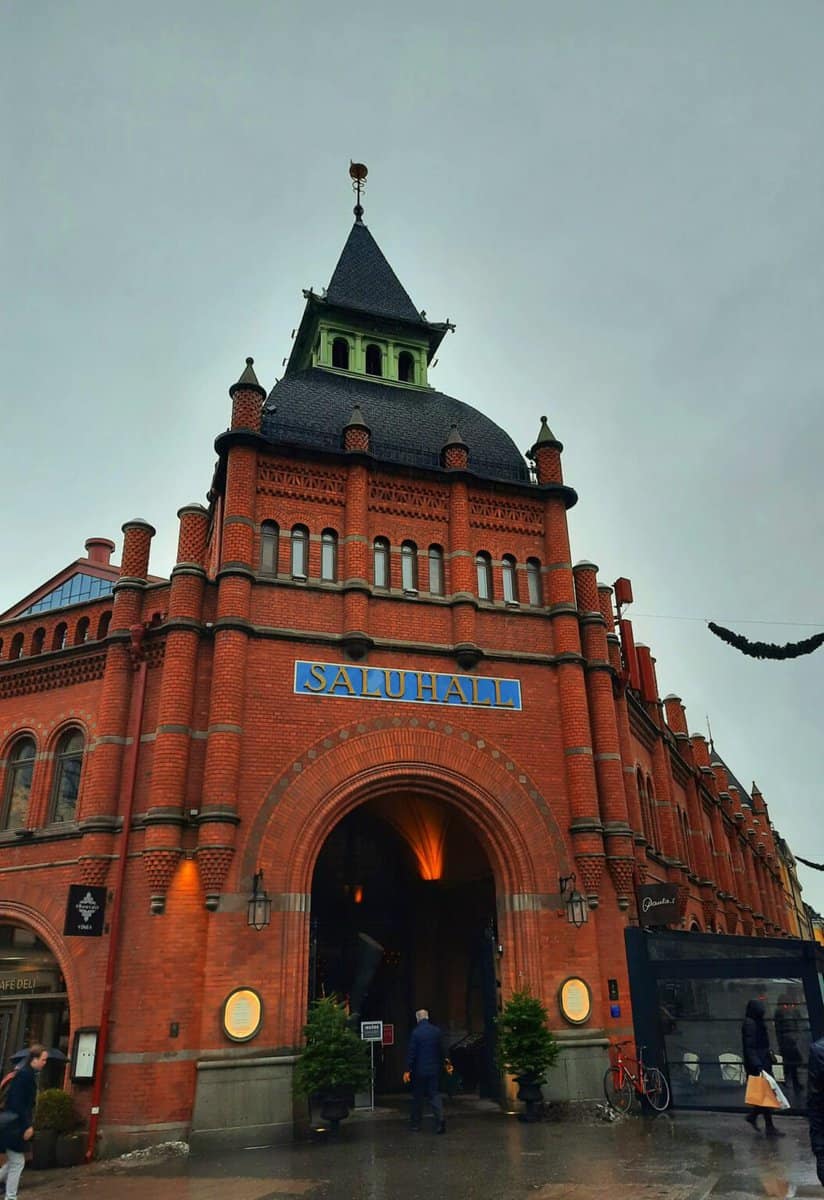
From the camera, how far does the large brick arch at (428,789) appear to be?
18078 millimetres

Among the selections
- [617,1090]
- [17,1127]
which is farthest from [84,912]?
[617,1090]

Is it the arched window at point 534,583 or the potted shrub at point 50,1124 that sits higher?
the arched window at point 534,583

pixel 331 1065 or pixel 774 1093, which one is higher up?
pixel 331 1065

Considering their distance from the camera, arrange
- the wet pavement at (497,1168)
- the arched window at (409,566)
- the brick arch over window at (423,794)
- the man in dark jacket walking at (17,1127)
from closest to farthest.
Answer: the man in dark jacket walking at (17,1127)
the wet pavement at (497,1168)
the brick arch over window at (423,794)
the arched window at (409,566)

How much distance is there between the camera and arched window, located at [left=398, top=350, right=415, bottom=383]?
29.8m

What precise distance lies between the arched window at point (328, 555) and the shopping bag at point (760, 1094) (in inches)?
509

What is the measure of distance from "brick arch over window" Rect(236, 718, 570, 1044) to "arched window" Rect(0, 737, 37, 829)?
262 inches

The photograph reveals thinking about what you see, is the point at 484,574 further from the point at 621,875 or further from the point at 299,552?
the point at 621,875

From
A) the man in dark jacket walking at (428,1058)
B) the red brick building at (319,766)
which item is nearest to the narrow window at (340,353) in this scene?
the red brick building at (319,766)

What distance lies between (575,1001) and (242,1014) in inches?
275

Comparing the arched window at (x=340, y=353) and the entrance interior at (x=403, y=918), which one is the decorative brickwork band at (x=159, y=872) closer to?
the entrance interior at (x=403, y=918)

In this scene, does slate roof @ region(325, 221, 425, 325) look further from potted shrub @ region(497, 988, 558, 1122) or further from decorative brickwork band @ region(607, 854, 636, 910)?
potted shrub @ region(497, 988, 558, 1122)

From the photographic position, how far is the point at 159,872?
54.7 ft

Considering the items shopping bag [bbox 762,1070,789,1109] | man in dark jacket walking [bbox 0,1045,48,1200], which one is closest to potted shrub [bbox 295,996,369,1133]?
man in dark jacket walking [bbox 0,1045,48,1200]
